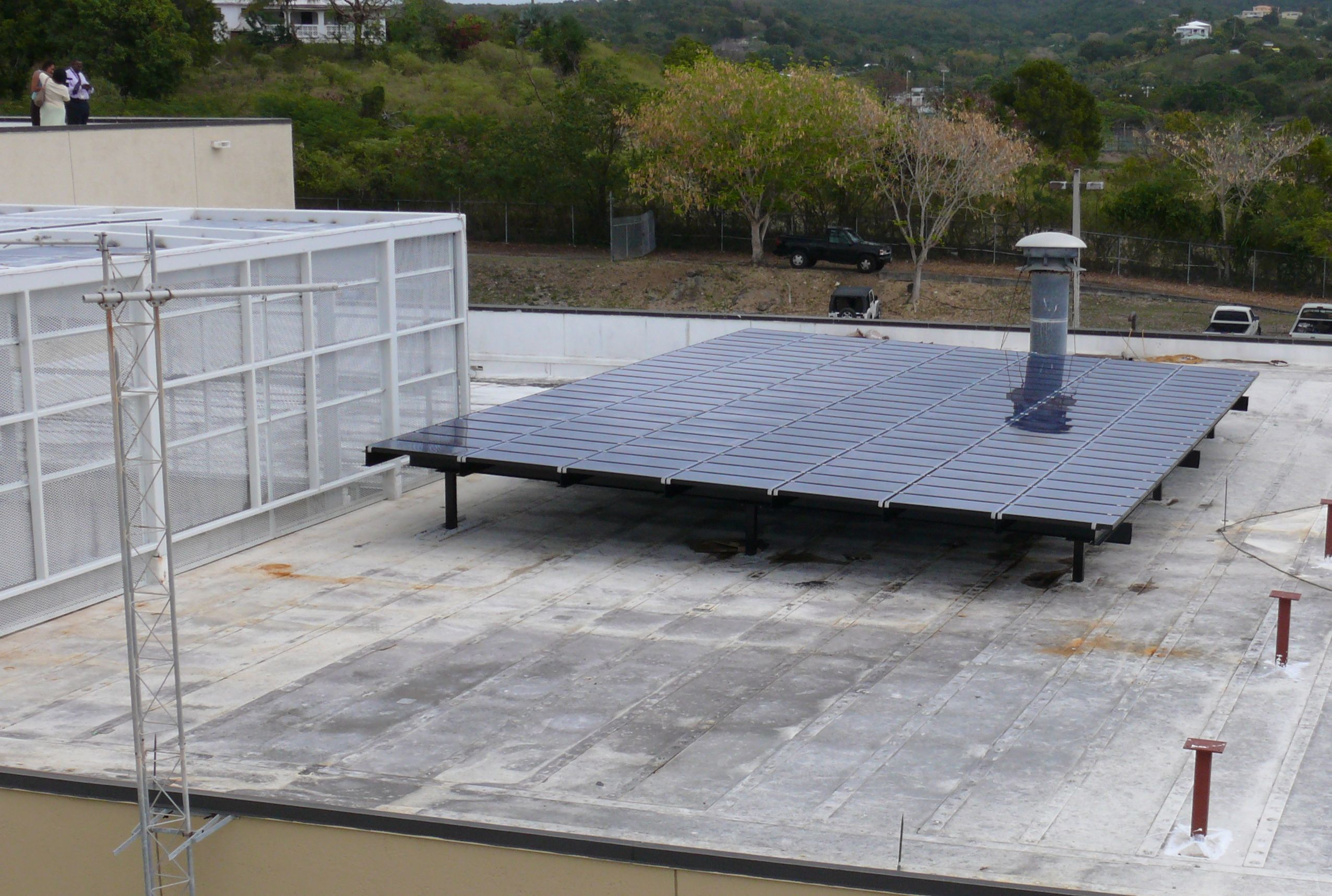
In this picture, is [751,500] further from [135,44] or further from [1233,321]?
[135,44]

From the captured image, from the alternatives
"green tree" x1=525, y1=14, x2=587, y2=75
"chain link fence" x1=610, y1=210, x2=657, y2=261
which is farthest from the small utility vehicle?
"green tree" x1=525, y1=14, x2=587, y2=75

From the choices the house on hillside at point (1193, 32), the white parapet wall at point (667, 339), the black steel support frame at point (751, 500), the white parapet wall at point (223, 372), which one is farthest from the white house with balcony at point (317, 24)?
the house on hillside at point (1193, 32)

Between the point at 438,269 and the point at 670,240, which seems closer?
the point at 438,269

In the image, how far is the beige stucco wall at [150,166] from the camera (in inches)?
1288

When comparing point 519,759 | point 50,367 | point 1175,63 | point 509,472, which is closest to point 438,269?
point 509,472

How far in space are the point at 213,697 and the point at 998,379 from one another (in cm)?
1661

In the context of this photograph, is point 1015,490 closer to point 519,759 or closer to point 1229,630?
point 1229,630

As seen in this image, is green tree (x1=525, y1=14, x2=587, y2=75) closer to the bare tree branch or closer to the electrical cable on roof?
the bare tree branch

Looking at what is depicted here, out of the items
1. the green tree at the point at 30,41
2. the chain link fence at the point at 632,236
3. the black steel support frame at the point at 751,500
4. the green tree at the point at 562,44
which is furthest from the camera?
the green tree at the point at 562,44

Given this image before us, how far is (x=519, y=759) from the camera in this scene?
1522 centimetres

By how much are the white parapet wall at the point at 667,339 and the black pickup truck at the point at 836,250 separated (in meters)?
26.3

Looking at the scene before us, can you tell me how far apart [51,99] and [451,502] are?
61.0ft

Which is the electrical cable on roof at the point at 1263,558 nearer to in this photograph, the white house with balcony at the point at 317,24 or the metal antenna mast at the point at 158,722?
the metal antenna mast at the point at 158,722

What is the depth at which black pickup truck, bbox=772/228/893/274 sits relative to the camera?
2544 inches
